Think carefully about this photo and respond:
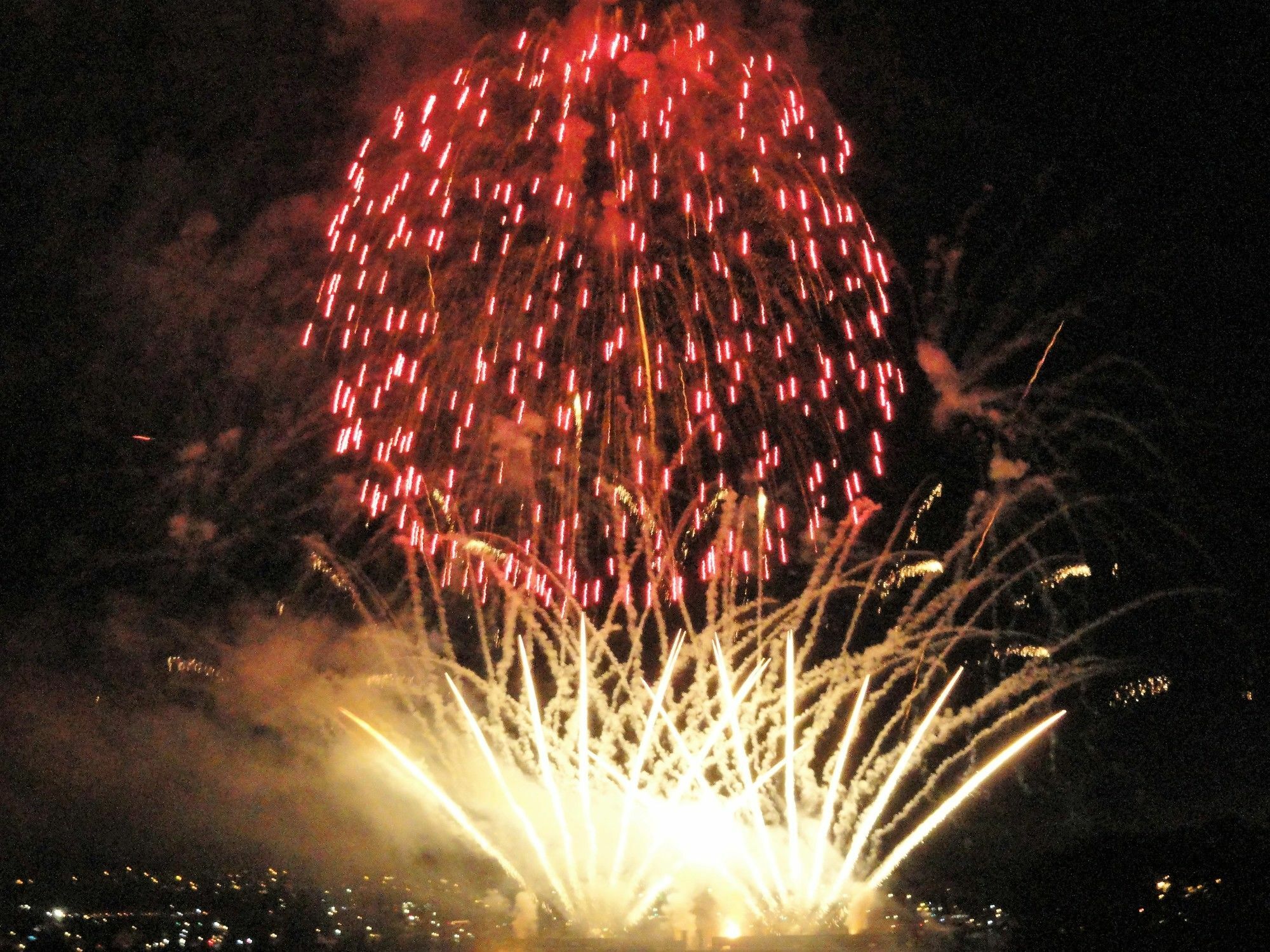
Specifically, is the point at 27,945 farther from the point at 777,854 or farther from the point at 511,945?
the point at 777,854

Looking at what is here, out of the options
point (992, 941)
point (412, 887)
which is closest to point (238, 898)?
point (412, 887)

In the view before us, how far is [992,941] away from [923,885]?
68.1 ft

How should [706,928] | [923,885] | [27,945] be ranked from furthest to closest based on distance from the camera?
1. [923,885]
2. [27,945]
3. [706,928]

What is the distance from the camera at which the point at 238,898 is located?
46094 millimetres

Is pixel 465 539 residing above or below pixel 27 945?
above

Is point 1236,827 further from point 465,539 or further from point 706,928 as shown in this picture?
point 465,539

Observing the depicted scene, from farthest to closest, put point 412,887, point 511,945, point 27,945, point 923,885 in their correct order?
point 412,887 < point 923,885 < point 27,945 < point 511,945

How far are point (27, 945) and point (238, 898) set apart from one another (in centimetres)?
1319

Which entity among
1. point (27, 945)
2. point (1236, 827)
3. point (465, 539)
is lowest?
point (27, 945)

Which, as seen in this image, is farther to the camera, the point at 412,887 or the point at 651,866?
the point at 412,887

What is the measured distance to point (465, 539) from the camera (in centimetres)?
1391

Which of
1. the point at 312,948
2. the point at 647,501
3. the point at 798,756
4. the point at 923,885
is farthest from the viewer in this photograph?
the point at 923,885

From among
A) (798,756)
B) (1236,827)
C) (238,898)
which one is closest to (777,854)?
(798,756)

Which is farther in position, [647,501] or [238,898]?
[238,898]
